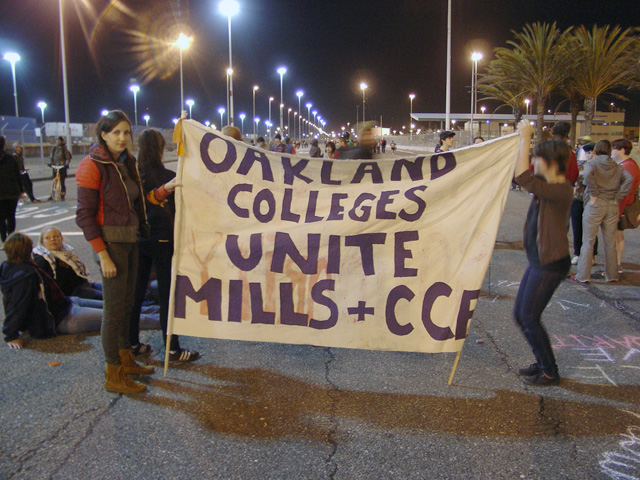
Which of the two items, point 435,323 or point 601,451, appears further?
point 435,323

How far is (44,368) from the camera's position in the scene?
4.33 meters

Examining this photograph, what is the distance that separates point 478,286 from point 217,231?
1.92 meters

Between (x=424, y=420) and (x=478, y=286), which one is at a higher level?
(x=478, y=286)

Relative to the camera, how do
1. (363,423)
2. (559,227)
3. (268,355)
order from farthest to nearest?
(268,355)
(559,227)
(363,423)

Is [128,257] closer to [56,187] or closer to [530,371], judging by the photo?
[530,371]

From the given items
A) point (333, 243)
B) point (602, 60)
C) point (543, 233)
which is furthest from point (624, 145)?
point (602, 60)

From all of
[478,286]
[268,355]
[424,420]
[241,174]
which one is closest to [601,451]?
[424,420]

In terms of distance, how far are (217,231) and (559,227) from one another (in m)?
2.43

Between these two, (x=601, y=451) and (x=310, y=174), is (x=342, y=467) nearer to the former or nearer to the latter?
(x=601, y=451)

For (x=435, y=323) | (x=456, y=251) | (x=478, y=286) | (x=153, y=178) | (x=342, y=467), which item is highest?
(x=153, y=178)

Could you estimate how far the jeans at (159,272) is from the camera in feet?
14.2

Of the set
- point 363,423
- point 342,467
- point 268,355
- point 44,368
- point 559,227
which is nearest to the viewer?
point 342,467

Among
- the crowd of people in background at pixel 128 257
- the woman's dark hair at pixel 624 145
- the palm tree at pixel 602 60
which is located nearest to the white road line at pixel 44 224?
the crowd of people in background at pixel 128 257

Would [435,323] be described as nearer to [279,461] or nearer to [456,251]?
[456,251]
